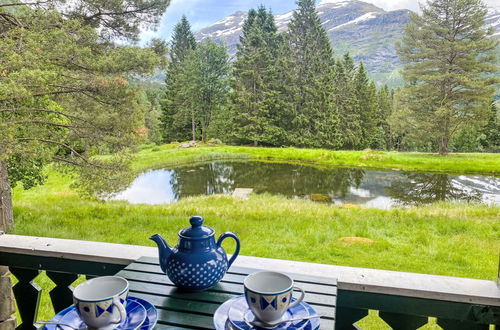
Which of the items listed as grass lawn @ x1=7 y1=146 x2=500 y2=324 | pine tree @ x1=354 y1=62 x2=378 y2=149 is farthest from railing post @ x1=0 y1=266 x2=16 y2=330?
pine tree @ x1=354 y1=62 x2=378 y2=149

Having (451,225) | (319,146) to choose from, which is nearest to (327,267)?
(451,225)

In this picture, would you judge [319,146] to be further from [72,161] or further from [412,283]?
[412,283]

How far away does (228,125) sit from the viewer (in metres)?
12.3

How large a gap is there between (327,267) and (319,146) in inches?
419

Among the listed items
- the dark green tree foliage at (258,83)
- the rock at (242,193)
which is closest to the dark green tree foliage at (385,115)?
the dark green tree foliage at (258,83)

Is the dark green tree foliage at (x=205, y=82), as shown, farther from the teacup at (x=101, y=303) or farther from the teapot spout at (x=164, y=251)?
the teacup at (x=101, y=303)

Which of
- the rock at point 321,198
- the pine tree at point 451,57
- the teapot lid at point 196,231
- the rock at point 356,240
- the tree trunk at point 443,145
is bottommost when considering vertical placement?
the rock at point 321,198

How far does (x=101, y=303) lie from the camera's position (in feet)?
1.55

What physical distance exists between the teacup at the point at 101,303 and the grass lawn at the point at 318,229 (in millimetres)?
1590

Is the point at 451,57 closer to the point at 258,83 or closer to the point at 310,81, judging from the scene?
the point at 310,81

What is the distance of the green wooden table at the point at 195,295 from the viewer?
57cm

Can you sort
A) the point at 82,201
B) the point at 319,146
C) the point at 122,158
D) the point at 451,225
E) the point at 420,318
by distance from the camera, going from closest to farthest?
the point at 420,318, the point at 451,225, the point at 122,158, the point at 82,201, the point at 319,146

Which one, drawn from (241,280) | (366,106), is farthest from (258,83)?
(241,280)

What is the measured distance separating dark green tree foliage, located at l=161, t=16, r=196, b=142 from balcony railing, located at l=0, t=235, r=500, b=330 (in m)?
11.2
